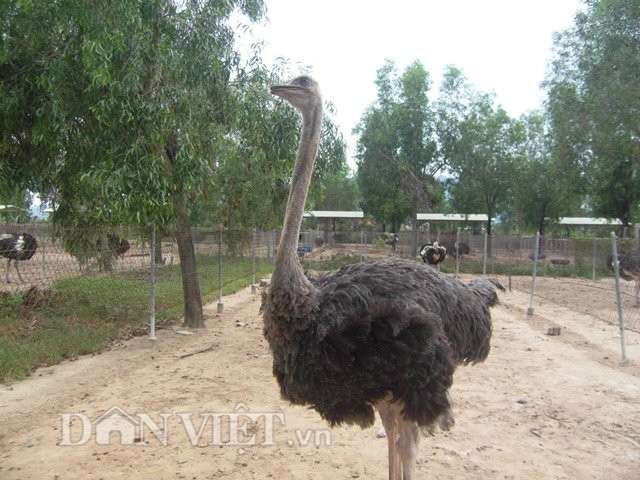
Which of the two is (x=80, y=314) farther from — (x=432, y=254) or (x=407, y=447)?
(x=432, y=254)

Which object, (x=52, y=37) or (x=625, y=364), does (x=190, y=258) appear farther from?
(x=625, y=364)

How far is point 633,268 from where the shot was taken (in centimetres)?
1035

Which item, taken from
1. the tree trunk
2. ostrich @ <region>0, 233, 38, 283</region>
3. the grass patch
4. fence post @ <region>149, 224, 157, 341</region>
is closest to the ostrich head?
fence post @ <region>149, 224, 157, 341</region>

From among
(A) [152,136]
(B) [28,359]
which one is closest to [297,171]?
(A) [152,136]

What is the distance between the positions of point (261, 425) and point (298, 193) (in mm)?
2222

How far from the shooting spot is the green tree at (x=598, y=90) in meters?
14.1

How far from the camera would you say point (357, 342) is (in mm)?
2789

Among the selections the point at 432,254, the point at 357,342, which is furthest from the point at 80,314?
the point at 432,254

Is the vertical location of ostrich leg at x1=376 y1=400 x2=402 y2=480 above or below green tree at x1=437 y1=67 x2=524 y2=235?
below

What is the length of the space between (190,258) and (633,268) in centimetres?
823

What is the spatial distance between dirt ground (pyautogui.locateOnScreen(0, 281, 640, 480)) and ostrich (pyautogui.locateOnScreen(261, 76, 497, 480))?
94 centimetres

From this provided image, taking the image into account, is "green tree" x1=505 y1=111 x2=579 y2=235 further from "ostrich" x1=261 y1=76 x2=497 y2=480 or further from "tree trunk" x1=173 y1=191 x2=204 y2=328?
"ostrich" x1=261 y1=76 x2=497 y2=480

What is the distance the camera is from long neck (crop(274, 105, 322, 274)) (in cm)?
294

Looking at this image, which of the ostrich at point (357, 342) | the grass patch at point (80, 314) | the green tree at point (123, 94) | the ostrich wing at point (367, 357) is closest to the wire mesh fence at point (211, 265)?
the grass patch at point (80, 314)
